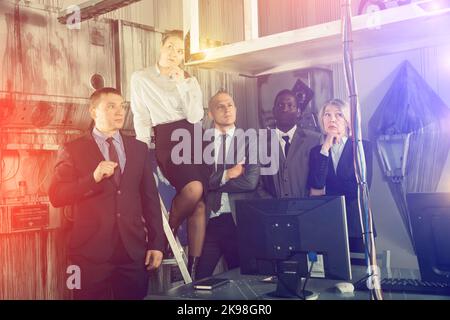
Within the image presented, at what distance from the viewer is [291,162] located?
2.84 meters

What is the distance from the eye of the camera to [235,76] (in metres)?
3.07

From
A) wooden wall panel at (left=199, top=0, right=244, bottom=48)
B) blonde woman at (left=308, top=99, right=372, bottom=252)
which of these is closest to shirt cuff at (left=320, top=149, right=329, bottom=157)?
blonde woman at (left=308, top=99, right=372, bottom=252)

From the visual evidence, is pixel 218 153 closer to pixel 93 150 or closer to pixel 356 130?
pixel 93 150

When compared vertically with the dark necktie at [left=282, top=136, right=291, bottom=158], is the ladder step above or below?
below

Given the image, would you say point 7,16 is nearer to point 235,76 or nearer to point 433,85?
point 235,76

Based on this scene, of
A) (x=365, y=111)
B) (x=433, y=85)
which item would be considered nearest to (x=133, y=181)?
(x=365, y=111)

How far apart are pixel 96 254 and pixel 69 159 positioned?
468 mm

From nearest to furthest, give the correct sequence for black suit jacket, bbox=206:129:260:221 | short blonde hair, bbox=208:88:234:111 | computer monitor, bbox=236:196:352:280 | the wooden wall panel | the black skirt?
computer monitor, bbox=236:196:352:280 → the black skirt → black suit jacket, bbox=206:129:260:221 → short blonde hair, bbox=208:88:234:111 → the wooden wall panel

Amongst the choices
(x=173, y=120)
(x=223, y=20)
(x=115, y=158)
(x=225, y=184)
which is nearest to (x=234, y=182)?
(x=225, y=184)

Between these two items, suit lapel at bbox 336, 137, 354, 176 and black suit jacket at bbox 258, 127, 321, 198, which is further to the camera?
black suit jacket at bbox 258, 127, 321, 198

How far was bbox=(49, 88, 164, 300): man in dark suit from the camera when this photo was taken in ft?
7.74

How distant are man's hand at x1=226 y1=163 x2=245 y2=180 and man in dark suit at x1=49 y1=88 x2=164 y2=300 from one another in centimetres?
51

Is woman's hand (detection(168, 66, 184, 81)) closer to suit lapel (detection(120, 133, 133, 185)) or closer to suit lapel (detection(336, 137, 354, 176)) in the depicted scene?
suit lapel (detection(120, 133, 133, 185))

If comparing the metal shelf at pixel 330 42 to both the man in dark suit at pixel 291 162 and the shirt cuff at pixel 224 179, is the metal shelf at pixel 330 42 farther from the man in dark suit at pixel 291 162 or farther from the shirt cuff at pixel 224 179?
the shirt cuff at pixel 224 179
